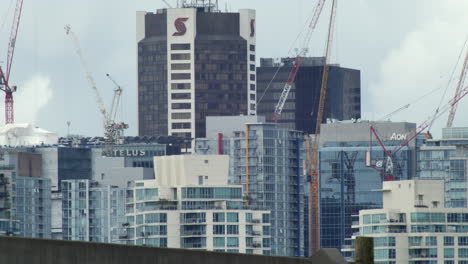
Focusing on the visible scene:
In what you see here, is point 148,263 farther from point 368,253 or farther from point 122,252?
point 368,253

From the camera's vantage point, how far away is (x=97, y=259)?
33.9 m

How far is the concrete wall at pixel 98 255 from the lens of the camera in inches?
1323

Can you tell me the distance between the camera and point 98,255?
33.9 meters

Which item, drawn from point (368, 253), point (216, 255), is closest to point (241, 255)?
point (216, 255)

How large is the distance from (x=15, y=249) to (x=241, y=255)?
150 inches

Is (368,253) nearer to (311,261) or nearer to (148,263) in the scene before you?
(311,261)

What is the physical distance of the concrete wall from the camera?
1323 inches

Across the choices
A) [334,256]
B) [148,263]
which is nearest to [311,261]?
[334,256]

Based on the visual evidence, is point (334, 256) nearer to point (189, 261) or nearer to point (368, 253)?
point (368, 253)

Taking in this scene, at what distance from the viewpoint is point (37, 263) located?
3359 centimetres

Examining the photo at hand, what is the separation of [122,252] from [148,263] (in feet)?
1.67

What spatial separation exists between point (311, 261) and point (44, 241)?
451 centimetres

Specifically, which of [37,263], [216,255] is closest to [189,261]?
[216,255]

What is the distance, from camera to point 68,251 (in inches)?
1321
